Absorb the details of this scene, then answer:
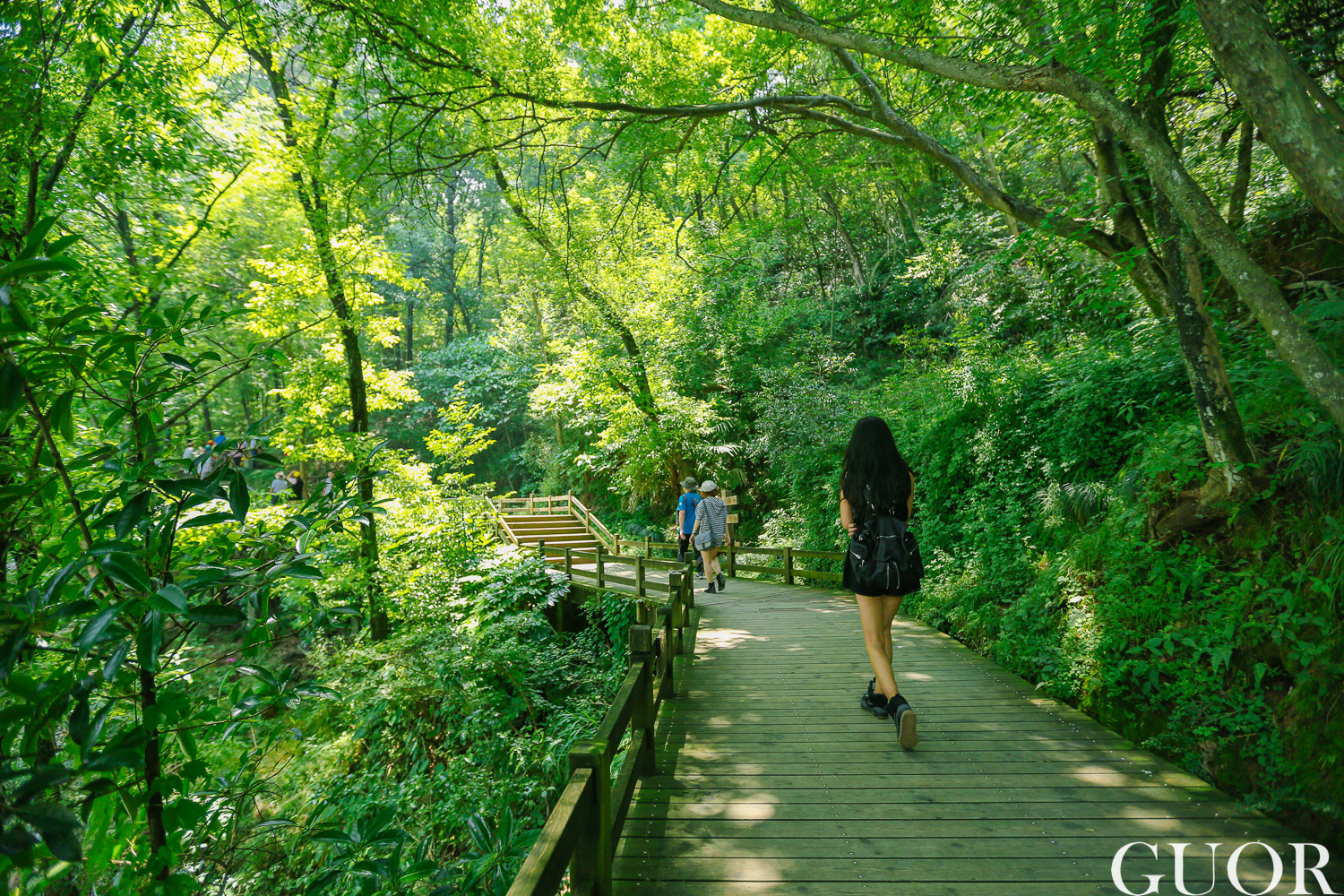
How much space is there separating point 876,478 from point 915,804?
192 cm

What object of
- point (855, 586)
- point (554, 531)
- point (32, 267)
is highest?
point (32, 267)

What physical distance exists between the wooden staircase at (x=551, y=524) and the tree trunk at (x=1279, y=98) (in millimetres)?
16287

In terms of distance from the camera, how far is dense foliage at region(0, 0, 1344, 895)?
6.47 feet

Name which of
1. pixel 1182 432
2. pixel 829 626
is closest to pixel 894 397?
pixel 829 626

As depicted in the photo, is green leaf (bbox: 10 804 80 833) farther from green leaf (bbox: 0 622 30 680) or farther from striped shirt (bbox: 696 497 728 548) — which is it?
striped shirt (bbox: 696 497 728 548)

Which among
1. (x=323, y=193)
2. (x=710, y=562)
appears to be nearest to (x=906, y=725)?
(x=710, y=562)

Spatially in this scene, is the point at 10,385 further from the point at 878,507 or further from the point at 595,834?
Answer: the point at 878,507

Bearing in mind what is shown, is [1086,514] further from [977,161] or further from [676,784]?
[977,161]

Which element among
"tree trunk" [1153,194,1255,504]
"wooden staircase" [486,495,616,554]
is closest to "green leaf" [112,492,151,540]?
"tree trunk" [1153,194,1255,504]

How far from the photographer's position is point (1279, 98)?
3.20 metres

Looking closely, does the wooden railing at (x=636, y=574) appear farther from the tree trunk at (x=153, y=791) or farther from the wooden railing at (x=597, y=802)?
the tree trunk at (x=153, y=791)

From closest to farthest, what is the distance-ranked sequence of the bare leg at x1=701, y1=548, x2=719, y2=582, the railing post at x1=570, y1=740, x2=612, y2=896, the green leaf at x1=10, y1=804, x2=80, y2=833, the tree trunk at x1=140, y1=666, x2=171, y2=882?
the green leaf at x1=10, y1=804, x2=80, y2=833
the tree trunk at x1=140, y1=666, x2=171, y2=882
the railing post at x1=570, y1=740, x2=612, y2=896
the bare leg at x1=701, y1=548, x2=719, y2=582

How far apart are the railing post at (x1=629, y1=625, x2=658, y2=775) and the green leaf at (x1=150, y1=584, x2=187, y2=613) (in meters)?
2.66

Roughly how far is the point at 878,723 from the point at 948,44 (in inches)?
281
